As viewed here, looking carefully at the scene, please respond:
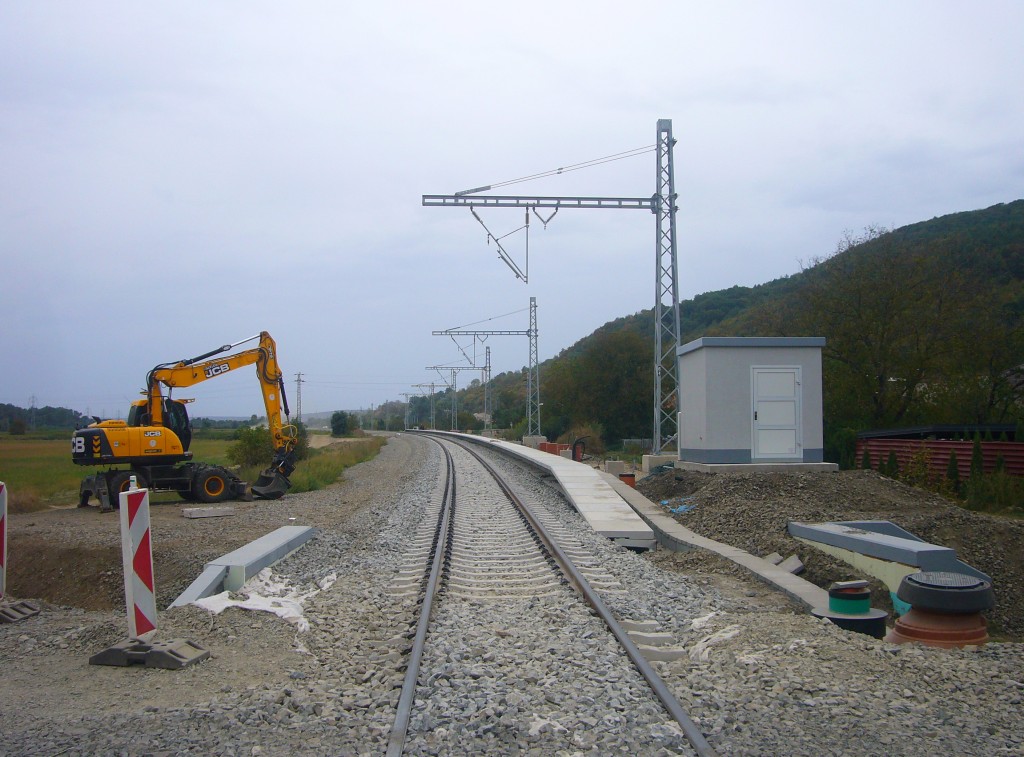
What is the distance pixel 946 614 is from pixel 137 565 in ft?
21.5

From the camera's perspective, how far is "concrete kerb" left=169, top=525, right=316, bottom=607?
8.18 m

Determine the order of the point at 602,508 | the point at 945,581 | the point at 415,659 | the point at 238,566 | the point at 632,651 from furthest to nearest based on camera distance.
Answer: the point at 602,508 → the point at 238,566 → the point at 945,581 → the point at 632,651 → the point at 415,659

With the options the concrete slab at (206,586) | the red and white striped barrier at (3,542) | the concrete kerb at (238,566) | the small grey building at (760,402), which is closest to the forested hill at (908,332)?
the small grey building at (760,402)

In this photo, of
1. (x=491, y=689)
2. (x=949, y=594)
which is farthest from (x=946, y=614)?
(x=491, y=689)

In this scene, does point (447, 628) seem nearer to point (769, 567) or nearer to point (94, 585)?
point (769, 567)

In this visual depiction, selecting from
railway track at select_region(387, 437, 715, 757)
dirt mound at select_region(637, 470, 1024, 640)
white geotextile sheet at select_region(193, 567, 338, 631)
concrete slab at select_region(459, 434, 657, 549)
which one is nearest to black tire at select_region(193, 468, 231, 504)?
railway track at select_region(387, 437, 715, 757)

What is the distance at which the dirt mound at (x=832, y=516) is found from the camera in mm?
10633

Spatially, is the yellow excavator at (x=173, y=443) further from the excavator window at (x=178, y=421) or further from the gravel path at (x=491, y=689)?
the gravel path at (x=491, y=689)

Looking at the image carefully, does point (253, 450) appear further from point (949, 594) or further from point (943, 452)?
point (949, 594)

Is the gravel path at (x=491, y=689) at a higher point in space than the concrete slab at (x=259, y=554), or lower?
lower

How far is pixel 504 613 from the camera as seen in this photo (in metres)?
7.70

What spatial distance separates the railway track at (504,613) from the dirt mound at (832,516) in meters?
2.91

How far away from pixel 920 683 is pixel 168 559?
922 centimetres

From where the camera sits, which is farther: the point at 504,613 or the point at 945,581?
the point at 504,613
